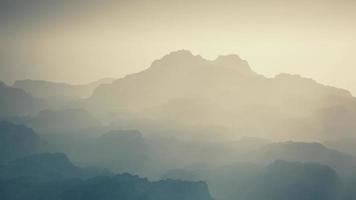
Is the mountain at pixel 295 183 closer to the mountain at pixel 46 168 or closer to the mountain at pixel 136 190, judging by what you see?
the mountain at pixel 136 190

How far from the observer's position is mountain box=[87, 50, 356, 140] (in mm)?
12516

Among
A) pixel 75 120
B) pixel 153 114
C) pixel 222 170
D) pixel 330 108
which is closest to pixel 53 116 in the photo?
pixel 75 120

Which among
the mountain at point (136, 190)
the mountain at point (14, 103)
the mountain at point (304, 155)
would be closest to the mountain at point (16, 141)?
the mountain at point (14, 103)

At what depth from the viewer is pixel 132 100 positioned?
15.2 m

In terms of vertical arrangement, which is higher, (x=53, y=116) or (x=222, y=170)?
(x=53, y=116)

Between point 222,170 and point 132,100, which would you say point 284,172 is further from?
point 132,100

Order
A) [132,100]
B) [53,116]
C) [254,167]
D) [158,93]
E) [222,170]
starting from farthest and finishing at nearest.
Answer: [158,93], [132,100], [53,116], [254,167], [222,170]

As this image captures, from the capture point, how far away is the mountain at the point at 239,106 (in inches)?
493

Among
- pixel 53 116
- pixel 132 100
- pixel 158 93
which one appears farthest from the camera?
pixel 158 93

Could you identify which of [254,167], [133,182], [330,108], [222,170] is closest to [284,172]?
[254,167]

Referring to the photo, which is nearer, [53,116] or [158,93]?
[53,116]

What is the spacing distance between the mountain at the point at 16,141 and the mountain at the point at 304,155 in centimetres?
655

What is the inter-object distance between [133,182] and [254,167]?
398 centimetres

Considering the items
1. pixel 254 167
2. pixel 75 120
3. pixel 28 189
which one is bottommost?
pixel 28 189
